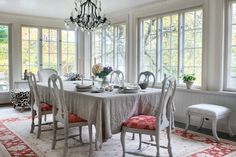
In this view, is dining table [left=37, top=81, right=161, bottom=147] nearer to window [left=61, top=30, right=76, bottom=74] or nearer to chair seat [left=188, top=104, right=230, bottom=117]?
chair seat [left=188, top=104, right=230, bottom=117]

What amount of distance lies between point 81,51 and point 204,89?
450 centimetres

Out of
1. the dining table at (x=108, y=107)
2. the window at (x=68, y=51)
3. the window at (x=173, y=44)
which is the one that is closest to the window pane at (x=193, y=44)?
the window at (x=173, y=44)

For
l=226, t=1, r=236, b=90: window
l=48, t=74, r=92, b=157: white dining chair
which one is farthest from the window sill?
l=48, t=74, r=92, b=157: white dining chair

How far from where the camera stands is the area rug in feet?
11.0

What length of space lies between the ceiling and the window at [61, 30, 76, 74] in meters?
1.00

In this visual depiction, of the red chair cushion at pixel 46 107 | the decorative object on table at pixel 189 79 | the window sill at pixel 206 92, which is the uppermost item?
the decorative object on table at pixel 189 79

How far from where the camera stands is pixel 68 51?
7.98 meters

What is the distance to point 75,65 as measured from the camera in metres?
8.14

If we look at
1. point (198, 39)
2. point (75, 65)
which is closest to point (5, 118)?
point (75, 65)

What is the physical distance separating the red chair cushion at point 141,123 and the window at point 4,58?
5.12m

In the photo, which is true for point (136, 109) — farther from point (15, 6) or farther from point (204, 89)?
point (15, 6)

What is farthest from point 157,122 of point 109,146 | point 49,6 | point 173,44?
point 49,6

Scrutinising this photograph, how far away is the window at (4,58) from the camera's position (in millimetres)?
6934

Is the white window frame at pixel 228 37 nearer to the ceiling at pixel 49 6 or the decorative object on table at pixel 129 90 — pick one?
the ceiling at pixel 49 6
